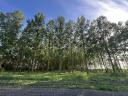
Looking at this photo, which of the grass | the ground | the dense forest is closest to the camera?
the ground

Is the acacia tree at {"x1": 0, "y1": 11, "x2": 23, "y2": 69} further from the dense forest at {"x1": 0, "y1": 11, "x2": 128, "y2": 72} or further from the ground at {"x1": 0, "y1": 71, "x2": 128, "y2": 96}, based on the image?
the ground at {"x1": 0, "y1": 71, "x2": 128, "y2": 96}

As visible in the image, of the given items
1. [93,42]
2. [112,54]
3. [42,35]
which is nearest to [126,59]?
[112,54]

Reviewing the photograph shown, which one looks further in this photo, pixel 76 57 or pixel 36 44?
pixel 76 57

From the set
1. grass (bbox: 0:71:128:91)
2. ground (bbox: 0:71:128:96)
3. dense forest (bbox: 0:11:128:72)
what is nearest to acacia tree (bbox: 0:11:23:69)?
dense forest (bbox: 0:11:128:72)

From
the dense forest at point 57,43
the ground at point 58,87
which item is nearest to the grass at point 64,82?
the ground at point 58,87

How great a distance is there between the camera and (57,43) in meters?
60.4

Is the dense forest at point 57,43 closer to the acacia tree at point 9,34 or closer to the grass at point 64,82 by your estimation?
the acacia tree at point 9,34

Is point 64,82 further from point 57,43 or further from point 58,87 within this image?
point 57,43

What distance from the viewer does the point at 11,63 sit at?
199 ft

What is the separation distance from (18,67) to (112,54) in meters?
21.9

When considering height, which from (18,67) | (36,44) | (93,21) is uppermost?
(93,21)

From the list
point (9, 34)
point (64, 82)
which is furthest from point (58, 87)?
point (9, 34)

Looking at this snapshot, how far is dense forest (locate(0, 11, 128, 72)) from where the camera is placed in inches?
2255

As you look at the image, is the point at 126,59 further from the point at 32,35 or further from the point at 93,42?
the point at 32,35
